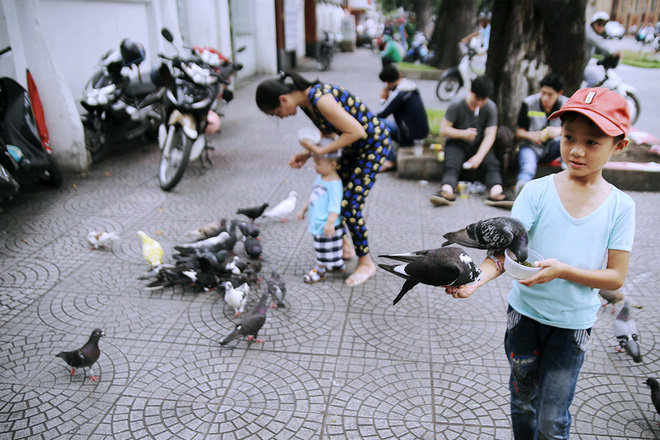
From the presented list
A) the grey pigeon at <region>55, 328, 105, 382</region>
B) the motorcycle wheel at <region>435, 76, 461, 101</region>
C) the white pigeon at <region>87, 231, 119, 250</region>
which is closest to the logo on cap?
the grey pigeon at <region>55, 328, 105, 382</region>

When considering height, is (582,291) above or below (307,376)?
above

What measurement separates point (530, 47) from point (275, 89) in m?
4.45

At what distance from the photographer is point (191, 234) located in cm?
486

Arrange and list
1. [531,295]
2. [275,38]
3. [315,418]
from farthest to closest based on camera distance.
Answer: [275,38] → [315,418] → [531,295]

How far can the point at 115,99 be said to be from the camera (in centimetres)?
706

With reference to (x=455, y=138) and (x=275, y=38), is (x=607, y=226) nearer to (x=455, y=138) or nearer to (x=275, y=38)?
(x=455, y=138)

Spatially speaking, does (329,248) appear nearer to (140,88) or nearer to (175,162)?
(175,162)

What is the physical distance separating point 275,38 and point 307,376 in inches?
602

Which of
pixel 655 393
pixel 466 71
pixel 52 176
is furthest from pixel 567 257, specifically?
pixel 466 71

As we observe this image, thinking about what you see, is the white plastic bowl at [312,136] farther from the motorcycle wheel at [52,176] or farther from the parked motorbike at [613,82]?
the parked motorbike at [613,82]

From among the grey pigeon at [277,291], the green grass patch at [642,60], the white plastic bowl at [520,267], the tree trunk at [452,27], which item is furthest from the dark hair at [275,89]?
the green grass patch at [642,60]

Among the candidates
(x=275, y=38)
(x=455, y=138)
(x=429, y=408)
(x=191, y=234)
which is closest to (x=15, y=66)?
(x=191, y=234)

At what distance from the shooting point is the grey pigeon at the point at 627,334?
320 cm

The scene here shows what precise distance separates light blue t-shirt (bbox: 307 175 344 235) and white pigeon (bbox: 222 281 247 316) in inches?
31.9
